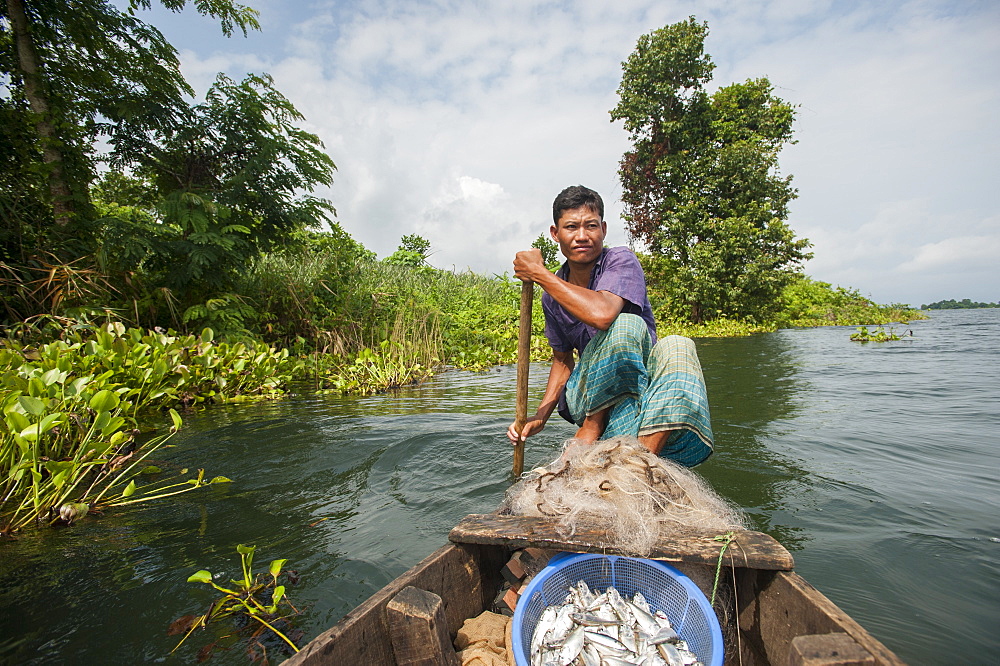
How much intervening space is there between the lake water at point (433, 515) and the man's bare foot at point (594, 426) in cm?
69

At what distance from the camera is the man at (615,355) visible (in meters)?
1.96

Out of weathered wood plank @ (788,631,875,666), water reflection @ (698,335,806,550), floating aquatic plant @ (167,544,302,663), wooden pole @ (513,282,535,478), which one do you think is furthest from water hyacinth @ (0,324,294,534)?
water reflection @ (698,335,806,550)

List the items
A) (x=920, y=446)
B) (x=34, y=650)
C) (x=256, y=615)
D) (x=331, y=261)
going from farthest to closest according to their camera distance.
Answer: (x=331, y=261) → (x=920, y=446) → (x=256, y=615) → (x=34, y=650)

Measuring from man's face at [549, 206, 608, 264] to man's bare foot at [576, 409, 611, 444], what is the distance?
2.51ft

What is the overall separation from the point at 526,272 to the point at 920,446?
9.91 ft

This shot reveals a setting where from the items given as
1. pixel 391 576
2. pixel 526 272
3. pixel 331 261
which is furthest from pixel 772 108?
pixel 391 576

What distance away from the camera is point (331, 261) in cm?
829

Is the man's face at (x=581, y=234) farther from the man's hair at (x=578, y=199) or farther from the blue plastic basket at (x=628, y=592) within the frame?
the blue plastic basket at (x=628, y=592)

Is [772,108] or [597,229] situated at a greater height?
[772,108]

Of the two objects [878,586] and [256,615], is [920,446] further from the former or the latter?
[256,615]

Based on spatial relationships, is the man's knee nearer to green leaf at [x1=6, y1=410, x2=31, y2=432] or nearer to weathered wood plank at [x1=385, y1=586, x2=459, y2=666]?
weathered wood plank at [x1=385, y1=586, x2=459, y2=666]

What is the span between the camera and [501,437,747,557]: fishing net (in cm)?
138

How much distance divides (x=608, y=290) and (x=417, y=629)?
1.51 meters

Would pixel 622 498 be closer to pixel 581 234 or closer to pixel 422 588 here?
pixel 422 588
